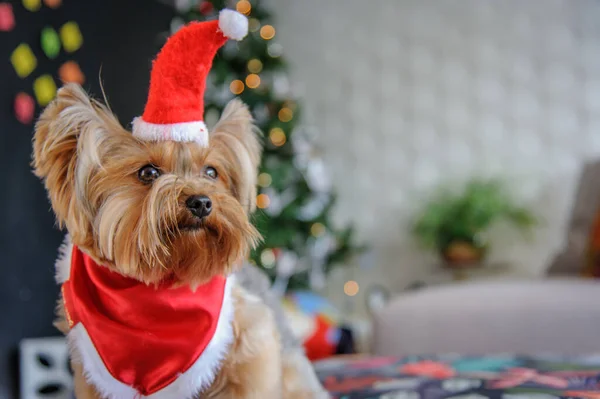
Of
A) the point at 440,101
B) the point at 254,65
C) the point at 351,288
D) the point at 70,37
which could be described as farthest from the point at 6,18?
the point at 351,288

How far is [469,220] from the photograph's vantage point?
11.1 feet

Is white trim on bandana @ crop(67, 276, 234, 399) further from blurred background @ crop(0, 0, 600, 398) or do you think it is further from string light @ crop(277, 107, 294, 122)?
string light @ crop(277, 107, 294, 122)

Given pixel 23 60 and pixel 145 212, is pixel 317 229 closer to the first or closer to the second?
pixel 23 60

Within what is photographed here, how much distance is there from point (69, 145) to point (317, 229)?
2.38 metres

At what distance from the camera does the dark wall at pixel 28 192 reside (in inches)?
80.7

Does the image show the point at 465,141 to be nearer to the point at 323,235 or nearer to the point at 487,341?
the point at 323,235

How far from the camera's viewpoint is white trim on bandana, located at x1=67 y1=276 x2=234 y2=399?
1.00 meters

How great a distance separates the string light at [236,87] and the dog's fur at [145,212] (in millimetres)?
2058

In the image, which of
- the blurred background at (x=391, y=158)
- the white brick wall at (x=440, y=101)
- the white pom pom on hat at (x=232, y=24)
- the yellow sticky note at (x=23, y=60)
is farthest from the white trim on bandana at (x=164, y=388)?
the white brick wall at (x=440, y=101)

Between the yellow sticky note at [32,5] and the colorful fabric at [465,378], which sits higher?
the yellow sticky note at [32,5]

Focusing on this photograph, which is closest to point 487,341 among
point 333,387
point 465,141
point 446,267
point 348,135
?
point 333,387

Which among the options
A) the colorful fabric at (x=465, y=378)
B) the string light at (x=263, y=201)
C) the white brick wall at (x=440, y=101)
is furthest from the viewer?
the white brick wall at (x=440, y=101)

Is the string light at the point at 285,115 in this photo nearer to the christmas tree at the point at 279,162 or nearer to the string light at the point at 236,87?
the christmas tree at the point at 279,162

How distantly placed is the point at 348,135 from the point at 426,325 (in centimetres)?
230
